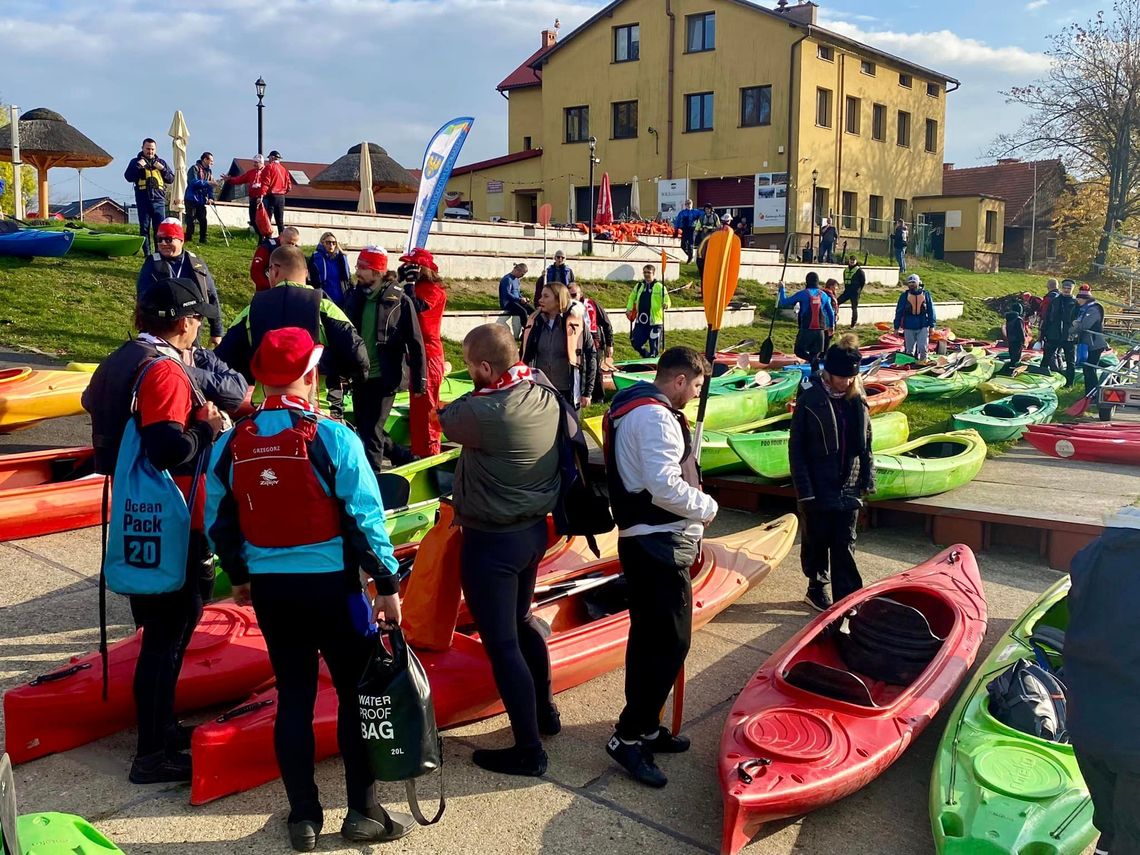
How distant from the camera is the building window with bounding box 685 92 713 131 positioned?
107ft

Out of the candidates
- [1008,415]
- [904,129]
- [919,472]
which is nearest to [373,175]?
[1008,415]

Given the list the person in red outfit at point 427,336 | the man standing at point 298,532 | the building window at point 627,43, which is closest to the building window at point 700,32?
the building window at point 627,43

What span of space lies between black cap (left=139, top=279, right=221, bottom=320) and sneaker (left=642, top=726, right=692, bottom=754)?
2469 mm

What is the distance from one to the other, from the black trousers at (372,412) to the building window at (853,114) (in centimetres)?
3018

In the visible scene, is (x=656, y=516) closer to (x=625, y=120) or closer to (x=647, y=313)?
(x=647, y=313)

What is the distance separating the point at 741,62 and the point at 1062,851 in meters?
31.7

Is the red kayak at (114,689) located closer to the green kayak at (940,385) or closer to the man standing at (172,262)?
the man standing at (172,262)

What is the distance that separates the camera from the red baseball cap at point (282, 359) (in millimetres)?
2936

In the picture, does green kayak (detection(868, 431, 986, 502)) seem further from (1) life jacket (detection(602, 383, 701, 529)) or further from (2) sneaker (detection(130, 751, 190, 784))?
(2) sneaker (detection(130, 751, 190, 784))

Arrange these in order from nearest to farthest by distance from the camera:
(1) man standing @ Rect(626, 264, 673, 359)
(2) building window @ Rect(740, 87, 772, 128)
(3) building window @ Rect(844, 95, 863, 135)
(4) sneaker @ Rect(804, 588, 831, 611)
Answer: (4) sneaker @ Rect(804, 588, 831, 611) → (1) man standing @ Rect(626, 264, 673, 359) → (2) building window @ Rect(740, 87, 772, 128) → (3) building window @ Rect(844, 95, 863, 135)

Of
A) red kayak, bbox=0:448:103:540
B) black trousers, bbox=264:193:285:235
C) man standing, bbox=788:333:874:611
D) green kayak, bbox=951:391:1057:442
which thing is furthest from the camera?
black trousers, bbox=264:193:285:235

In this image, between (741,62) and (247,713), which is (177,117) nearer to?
(247,713)

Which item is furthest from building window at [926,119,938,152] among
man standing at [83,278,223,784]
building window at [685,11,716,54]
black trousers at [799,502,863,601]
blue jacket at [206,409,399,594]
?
blue jacket at [206,409,399,594]

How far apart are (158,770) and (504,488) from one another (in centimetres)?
166
